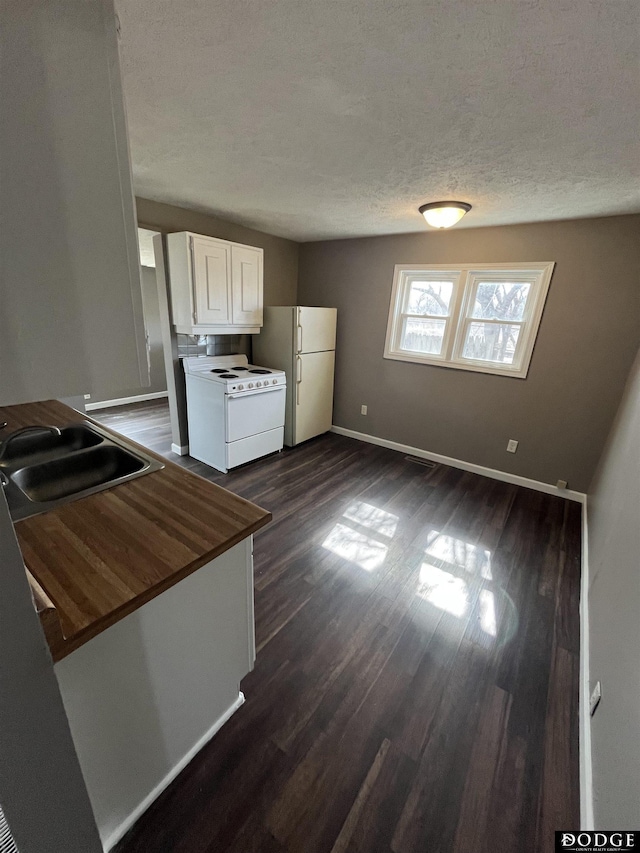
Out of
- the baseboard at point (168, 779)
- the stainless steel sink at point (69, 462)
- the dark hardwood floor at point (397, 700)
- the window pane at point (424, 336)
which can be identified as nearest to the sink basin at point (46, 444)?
the stainless steel sink at point (69, 462)

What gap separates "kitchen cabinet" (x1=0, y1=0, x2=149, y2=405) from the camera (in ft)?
1.54

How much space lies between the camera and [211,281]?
3119mm

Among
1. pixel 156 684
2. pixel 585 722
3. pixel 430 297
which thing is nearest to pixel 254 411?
pixel 430 297

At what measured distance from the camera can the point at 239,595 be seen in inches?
49.4

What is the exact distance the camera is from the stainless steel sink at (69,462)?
147cm

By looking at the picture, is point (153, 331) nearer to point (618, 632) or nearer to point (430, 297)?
point (430, 297)

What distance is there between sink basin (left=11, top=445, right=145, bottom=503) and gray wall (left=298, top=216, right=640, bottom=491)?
122 inches

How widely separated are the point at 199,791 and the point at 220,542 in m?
0.91

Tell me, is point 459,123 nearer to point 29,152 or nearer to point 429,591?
point 29,152

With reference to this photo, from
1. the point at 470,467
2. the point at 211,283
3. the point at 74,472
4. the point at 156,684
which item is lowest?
the point at 470,467

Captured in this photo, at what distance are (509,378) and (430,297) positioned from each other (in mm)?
1201

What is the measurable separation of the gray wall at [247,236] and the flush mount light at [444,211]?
6.59 feet

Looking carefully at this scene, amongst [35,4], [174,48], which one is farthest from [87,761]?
[174,48]

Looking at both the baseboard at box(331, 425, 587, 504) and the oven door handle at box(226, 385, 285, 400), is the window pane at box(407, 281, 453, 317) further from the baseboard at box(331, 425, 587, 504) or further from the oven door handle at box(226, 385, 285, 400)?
the oven door handle at box(226, 385, 285, 400)
